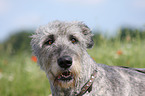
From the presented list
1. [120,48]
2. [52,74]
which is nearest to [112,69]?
[52,74]

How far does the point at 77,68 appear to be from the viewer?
3506mm

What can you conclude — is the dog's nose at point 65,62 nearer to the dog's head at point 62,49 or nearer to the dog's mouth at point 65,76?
the dog's head at point 62,49

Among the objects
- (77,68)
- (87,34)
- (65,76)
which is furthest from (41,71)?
(77,68)

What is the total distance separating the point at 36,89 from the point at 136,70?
13.5 ft

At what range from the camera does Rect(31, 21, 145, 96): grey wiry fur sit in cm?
359

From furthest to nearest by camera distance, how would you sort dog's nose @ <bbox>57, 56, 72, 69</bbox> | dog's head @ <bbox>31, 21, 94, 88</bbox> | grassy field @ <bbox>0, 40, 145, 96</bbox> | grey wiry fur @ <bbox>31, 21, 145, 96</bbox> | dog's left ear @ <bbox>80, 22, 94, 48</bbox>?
grassy field @ <bbox>0, 40, 145, 96</bbox> < dog's left ear @ <bbox>80, 22, 94, 48</bbox> < grey wiry fur @ <bbox>31, 21, 145, 96</bbox> < dog's head @ <bbox>31, 21, 94, 88</bbox> < dog's nose @ <bbox>57, 56, 72, 69</bbox>

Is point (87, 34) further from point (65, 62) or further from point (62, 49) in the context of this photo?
point (65, 62)

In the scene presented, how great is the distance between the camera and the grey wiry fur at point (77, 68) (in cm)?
Answer: 359

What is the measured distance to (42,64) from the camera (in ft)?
13.3

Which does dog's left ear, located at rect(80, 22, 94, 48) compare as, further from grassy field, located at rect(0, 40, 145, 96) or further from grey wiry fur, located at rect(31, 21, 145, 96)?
grassy field, located at rect(0, 40, 145, 96)

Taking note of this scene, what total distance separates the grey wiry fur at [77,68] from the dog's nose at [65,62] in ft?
0.22

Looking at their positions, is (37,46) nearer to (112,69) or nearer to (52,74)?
(52,74)

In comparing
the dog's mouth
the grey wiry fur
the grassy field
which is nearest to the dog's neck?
the grey wiry fur

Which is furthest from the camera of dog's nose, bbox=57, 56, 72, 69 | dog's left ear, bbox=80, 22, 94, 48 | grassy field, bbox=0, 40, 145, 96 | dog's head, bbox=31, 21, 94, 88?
grassy field, bbox=0, 40, 145, 96
